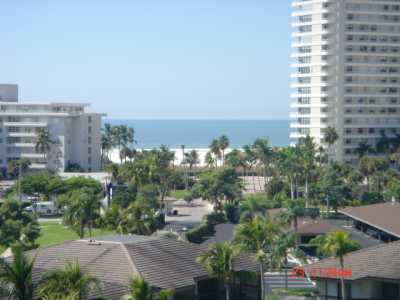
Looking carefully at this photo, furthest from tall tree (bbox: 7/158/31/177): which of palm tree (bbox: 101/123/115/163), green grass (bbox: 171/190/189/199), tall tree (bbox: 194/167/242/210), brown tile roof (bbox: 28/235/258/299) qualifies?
brown tile roof (bbox: 28/235/258/299)

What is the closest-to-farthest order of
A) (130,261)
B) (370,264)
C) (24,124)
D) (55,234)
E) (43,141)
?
(130,261) < (370,264) < (55,234) < (43,141) < (24,124)

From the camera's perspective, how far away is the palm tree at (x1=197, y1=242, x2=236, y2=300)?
40.3m

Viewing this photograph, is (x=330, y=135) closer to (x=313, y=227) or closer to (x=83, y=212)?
(x=313, y=227)

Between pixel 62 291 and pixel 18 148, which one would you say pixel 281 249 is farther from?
pixel 18 148

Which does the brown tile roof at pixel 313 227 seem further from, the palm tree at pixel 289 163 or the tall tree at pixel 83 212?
the palm tree at pixel 289 163

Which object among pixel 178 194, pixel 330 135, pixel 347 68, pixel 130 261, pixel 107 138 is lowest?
pixel 178 194

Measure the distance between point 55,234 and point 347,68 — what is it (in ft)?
223

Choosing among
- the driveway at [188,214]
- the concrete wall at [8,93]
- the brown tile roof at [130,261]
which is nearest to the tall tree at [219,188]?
the driveway at [188,214]

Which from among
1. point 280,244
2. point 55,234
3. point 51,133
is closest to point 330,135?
point 51,133

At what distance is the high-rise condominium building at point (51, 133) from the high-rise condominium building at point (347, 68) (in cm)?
3635

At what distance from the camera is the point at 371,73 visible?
136625 mm

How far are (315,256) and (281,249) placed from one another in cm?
1821

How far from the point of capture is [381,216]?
2790 inches

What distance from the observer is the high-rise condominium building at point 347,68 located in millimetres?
135750
